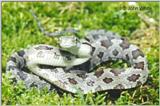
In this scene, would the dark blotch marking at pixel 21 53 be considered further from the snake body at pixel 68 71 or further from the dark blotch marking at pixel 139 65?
the dark blotch marking at pixel 139 65

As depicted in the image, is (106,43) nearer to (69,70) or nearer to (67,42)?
(69,70)

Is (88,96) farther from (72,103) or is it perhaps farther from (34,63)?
(34,63)

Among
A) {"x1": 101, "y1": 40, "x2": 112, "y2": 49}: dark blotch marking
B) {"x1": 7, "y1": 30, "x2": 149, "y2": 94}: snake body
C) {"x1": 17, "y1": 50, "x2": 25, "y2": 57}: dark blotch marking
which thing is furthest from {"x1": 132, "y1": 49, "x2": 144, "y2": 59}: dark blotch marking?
{"x1": 17, "y1": 50, "x2": 25, "y2": 57}: dark blotch marking

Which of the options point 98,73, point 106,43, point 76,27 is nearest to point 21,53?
point 98,73

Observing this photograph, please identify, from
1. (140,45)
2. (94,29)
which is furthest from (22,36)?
(140,45)

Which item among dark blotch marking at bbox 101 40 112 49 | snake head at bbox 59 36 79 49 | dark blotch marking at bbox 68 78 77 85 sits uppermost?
dark blotch marking at bbox 101 40 112 49

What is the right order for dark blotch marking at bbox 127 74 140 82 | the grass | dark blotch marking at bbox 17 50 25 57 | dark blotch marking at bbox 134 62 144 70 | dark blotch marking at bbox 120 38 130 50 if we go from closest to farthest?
the grass
dark blotch marking at bbox 127 74 140 82
dark blotch marking at bbox 134 62 144 70
dark blotch marking at bbox 17 50 25 57
dark blotch marking at bbox 120 38 130 50

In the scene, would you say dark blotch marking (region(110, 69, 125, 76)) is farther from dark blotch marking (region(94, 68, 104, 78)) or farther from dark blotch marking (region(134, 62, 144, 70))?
dark blotch marking (region(134, 62, 144, 70))
